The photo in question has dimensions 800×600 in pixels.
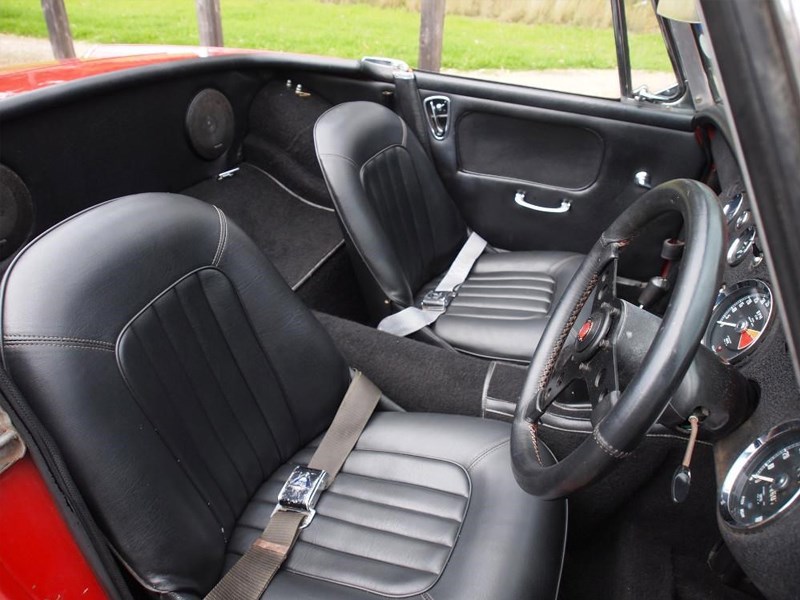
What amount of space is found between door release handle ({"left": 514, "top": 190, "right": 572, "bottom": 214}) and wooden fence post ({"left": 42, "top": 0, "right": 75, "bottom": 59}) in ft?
8.01

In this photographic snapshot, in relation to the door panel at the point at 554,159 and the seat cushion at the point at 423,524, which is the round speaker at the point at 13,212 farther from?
the door panel at the point at 554,159

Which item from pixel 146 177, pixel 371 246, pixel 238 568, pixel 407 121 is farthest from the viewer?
pixel 407 121

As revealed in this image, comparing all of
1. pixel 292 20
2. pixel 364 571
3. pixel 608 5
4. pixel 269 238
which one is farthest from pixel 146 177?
pixel 292 20

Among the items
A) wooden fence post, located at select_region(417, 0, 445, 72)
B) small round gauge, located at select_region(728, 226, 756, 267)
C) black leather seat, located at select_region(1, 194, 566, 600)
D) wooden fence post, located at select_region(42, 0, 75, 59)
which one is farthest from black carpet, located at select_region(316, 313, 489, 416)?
wooden fence post, located at select_region(42, 0, 75, 59)

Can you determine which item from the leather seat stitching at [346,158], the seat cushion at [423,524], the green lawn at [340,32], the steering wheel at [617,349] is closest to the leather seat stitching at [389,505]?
the seat cushion at [423,524]

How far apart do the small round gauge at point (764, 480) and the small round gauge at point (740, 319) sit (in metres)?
0.20

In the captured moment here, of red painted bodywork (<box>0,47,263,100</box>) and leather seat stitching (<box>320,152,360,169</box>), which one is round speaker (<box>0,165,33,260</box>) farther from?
leather seat stitching (<box>320,152,360,169</box>)

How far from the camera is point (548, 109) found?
2004mm

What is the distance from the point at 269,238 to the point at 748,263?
5.17ft

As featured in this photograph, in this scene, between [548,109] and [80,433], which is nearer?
[80,433]

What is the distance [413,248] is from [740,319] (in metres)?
0.96

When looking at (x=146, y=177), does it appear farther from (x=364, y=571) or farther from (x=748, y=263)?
(x=748, y=263)

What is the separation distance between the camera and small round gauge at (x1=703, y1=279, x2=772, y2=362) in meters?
1.01

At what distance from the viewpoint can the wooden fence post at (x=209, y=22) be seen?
3094 millimetres
